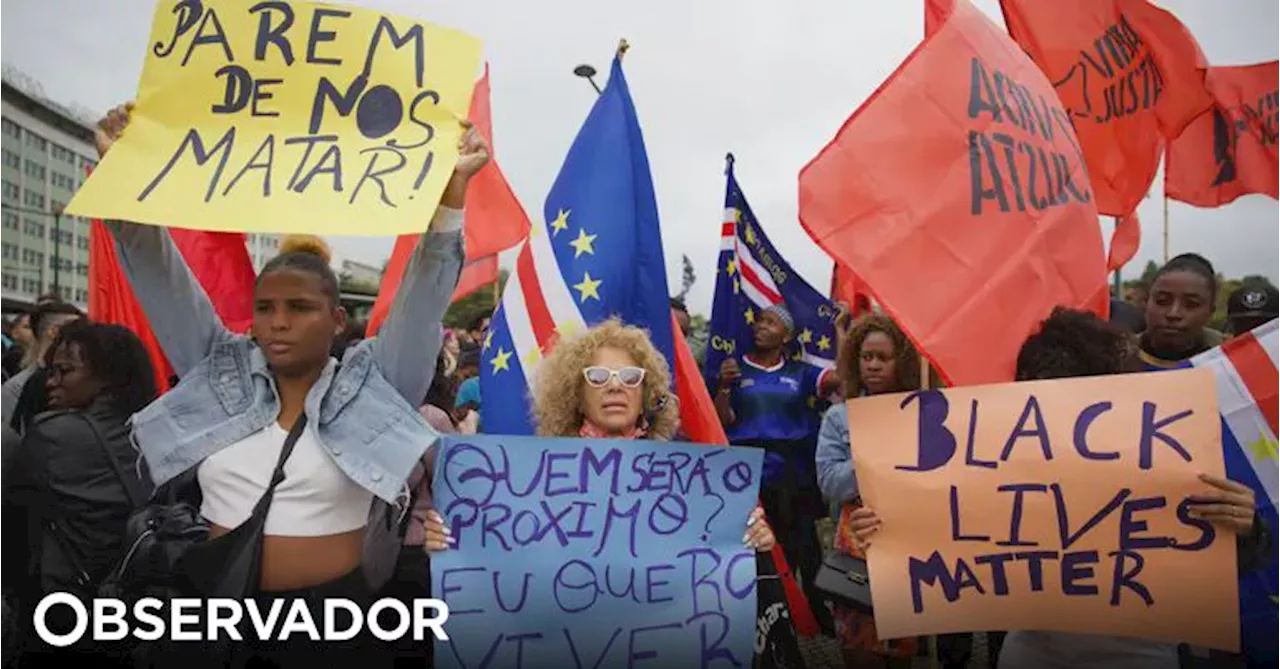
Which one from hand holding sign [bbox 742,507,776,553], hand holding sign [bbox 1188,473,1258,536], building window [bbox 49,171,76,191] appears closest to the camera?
hand holding sign [bbox 1188,473,1258,536]

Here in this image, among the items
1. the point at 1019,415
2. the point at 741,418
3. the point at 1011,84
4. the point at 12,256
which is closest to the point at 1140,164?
the point at 1011,84

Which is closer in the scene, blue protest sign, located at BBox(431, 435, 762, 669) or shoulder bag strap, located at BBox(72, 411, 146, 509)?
blue protest sign, located at BBox(431, 435, 762, 669)

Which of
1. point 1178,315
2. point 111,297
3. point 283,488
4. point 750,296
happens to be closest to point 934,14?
point 1178,315

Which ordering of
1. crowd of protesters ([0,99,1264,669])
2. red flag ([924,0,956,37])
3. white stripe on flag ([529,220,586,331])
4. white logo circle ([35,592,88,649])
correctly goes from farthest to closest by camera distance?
1. white stripe on flag ([529,220,586,331])
2. red flag ([924,0,956,37])
3. white logo circle ([35,592,88,649])
4. crowd of protesters ([0,99,1264,669])

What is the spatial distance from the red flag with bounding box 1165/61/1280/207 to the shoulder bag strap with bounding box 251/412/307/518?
18.8 ft

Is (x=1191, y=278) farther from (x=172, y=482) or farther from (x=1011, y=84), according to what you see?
(x=172, y=482)

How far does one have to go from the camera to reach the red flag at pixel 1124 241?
213 inches

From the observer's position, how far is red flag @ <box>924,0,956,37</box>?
3.66 meters

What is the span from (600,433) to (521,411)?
3.78 feet

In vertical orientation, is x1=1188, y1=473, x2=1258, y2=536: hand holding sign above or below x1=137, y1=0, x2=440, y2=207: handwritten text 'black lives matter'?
below

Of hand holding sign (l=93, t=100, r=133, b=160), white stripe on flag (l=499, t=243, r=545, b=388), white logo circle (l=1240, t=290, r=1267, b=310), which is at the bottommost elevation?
white stripe on flag (l=499, t=243, r=545, b=388)

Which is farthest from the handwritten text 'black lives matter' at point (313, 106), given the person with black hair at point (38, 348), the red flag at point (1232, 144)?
the red flag at point (1232, 144)

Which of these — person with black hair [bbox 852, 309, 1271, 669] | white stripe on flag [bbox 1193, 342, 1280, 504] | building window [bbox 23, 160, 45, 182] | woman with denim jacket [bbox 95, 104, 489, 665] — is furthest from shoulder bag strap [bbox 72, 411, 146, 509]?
building window [bbox 23, 160, 45, 182]

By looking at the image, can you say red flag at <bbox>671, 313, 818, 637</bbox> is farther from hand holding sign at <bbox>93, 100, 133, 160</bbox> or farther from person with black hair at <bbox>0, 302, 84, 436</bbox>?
person with black hair at <bbox>0, 302, 84, 436</bbox>
